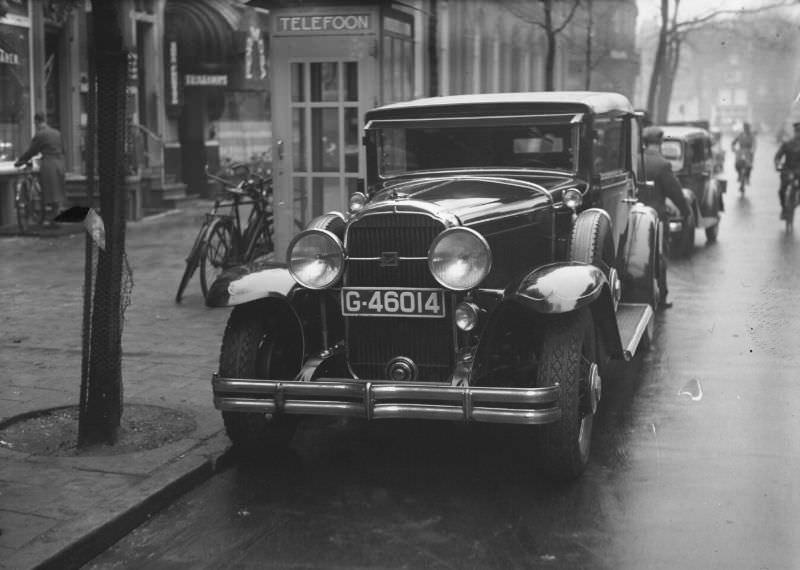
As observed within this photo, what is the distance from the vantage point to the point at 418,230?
5.83 meters

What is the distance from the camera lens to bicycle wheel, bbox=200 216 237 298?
1129 centimetres

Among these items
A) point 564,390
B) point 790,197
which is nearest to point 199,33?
point 790,197

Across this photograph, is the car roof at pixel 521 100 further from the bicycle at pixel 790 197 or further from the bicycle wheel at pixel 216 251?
the bicycle at pixel 790 197

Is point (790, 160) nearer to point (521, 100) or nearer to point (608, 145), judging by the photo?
point (608, 145)

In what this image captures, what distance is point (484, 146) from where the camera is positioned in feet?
25.0

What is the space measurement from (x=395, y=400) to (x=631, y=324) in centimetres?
268

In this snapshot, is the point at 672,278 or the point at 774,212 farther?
the point at 774,212

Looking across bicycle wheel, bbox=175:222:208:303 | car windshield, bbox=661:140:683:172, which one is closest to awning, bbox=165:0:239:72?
car windshield, bbox=661:140:683:172

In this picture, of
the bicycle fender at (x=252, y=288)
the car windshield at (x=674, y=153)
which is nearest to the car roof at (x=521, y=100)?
the bicycle fender at (x=252, y=288)

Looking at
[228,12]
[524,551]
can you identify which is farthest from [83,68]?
[524,551]

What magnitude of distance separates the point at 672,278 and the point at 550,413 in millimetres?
8622

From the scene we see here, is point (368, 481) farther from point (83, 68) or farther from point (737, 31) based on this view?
point (737, 31)

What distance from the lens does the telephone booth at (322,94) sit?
40.6 feet

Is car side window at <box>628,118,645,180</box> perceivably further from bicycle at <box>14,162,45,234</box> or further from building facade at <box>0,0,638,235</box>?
bicycle at <box>14,162,45,234</box>
